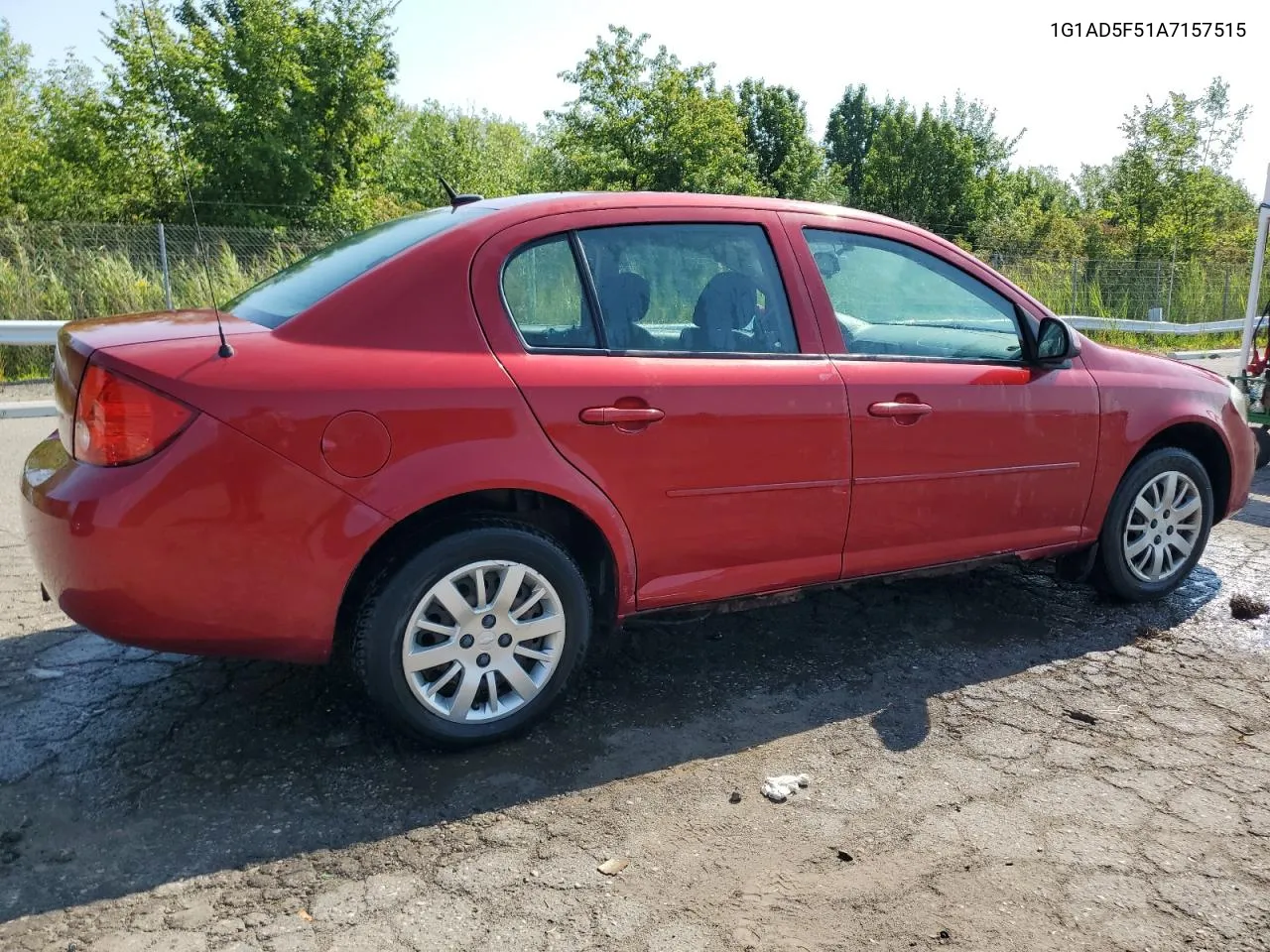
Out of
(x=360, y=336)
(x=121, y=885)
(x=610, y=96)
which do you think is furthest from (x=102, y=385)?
(x=610, y=96)

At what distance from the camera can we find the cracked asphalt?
2.34 meters

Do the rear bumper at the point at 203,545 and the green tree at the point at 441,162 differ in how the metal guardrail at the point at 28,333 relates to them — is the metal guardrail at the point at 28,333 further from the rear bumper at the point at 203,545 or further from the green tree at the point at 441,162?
the green tree at the point at 441,162

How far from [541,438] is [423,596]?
1.88 feet

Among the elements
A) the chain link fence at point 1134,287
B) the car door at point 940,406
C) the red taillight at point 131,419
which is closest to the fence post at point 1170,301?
the chain link fence at point 1134,287

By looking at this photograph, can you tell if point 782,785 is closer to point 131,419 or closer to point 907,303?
point 907,303

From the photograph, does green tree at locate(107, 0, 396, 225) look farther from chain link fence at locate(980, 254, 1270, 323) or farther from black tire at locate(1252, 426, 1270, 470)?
black tire at locate(1252, 426, 1270, 470)

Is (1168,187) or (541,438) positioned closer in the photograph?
(541,438)

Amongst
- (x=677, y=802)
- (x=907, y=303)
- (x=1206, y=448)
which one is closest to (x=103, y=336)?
(x=677, y=802)

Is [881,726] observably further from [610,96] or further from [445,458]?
[610,96]

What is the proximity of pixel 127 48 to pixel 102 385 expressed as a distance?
24738 millimetres

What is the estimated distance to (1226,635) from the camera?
4.25m

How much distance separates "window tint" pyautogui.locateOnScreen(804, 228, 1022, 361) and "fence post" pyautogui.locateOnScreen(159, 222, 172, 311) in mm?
11674

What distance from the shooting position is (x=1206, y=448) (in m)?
4.73

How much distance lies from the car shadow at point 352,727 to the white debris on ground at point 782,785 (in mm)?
220
